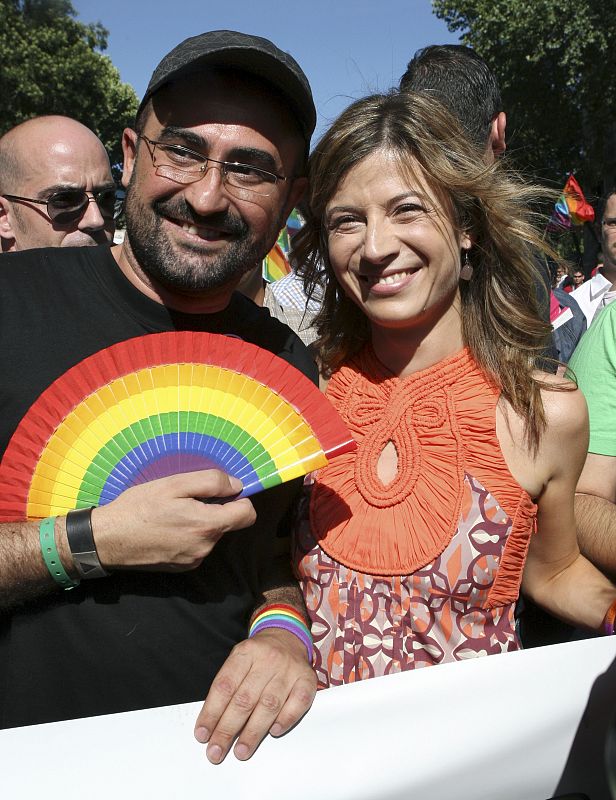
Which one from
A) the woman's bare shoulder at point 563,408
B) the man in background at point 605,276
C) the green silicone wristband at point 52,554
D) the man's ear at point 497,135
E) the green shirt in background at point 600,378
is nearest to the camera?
the green silicone wristband at point 52,554

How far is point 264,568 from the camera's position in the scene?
1.95 meters

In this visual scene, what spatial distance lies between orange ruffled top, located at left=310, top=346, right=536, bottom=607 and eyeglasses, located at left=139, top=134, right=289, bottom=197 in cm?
71

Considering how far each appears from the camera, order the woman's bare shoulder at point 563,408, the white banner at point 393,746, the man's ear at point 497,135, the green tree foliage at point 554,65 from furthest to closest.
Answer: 1. the green tree foliage at point 554,65
2. the man's ear at point 497,135
3. the woman's bare shoulder at point 563,408
4. the white banner at point 393,746

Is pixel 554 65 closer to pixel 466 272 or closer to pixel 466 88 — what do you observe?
pixel 466 88

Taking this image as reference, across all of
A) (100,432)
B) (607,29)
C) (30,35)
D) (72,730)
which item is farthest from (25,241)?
(607,29)

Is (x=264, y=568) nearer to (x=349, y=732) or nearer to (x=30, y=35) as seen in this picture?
(x=349, y=732)

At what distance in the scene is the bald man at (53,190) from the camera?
3289 mm

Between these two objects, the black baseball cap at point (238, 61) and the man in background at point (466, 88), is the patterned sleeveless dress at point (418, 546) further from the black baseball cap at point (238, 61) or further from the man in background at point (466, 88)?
the man in background at point (466, 88)

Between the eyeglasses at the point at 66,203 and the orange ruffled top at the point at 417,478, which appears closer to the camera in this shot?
the orange ruffled top at the point at 417,478

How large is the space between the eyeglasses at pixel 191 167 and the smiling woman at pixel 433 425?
323 mm

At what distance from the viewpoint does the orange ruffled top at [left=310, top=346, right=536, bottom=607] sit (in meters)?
1.95

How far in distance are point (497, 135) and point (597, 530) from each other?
6.86 feet

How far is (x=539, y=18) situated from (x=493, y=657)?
2518cm

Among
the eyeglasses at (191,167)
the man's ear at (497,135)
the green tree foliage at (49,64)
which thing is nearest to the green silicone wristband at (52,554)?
the eyeglasses at (191,167)
